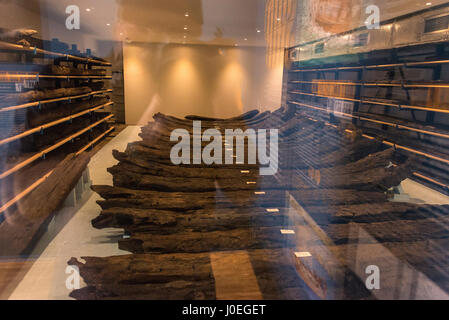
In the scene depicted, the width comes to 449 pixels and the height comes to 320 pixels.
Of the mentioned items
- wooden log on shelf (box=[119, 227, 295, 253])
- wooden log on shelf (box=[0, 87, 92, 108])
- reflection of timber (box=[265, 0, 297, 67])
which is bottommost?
wooden log on shelf (box=[119, 227, 295, 253])

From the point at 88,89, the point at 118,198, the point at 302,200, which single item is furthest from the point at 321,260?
the point at 88,89

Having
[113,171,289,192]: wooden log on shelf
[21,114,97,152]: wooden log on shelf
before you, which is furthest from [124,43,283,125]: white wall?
[113,171,289,192]: wooden log on shelf

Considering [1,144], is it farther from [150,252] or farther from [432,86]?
[432,86]

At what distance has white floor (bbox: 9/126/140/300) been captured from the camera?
1312 mm

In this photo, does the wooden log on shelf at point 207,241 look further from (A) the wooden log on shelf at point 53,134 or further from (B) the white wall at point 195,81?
(B) the white wall at point 195,81

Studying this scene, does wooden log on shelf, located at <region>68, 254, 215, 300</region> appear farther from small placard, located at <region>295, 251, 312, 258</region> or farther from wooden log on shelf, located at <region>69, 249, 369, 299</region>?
small placard, located at <region>295, 251, 312, 258</region>

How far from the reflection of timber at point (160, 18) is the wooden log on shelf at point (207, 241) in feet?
8.52

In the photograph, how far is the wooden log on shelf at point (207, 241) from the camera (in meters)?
1.64

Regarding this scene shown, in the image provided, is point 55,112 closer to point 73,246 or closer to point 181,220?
point 73,246

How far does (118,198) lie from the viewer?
88.1 inches

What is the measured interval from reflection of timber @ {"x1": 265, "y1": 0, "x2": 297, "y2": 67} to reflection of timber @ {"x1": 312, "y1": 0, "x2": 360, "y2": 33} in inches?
8.7

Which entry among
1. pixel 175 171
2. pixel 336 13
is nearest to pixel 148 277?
pixel 175 171

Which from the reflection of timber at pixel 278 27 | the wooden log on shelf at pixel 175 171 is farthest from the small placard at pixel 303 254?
the reflection of timber at pixel 278 27
